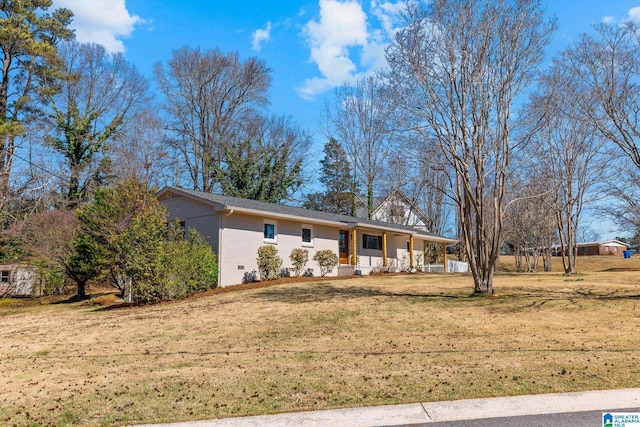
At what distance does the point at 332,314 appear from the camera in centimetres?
1021

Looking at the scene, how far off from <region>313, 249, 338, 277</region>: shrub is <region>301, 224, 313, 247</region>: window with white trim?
0.66 meters

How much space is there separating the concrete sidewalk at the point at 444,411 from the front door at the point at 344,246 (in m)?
19.5

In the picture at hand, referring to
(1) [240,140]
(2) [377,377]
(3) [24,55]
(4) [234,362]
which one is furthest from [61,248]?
(1) [240,140]

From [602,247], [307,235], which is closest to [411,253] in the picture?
[307,235]

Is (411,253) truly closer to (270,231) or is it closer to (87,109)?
(270,231)

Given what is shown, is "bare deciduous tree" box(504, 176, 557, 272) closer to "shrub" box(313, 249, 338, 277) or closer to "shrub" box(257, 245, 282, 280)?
"shrub" box(313, 249, 338, 277)

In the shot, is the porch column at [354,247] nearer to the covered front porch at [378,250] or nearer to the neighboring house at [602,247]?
the covered front porch at [378,250]

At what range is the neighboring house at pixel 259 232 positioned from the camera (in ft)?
58.5

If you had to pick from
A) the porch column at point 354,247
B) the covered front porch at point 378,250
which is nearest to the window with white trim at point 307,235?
the covered front porch at point 378,250

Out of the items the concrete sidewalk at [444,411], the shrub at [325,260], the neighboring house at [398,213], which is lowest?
the concrete sidewalk at [444,411]

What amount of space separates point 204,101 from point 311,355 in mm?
32583

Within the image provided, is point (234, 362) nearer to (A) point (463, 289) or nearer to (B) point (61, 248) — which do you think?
(A) point (463, 289)

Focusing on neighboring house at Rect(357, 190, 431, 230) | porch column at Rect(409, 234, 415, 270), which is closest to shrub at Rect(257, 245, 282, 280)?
porch column at Rect(409, 234, 415, 270)

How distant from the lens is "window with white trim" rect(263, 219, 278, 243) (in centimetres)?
1958
